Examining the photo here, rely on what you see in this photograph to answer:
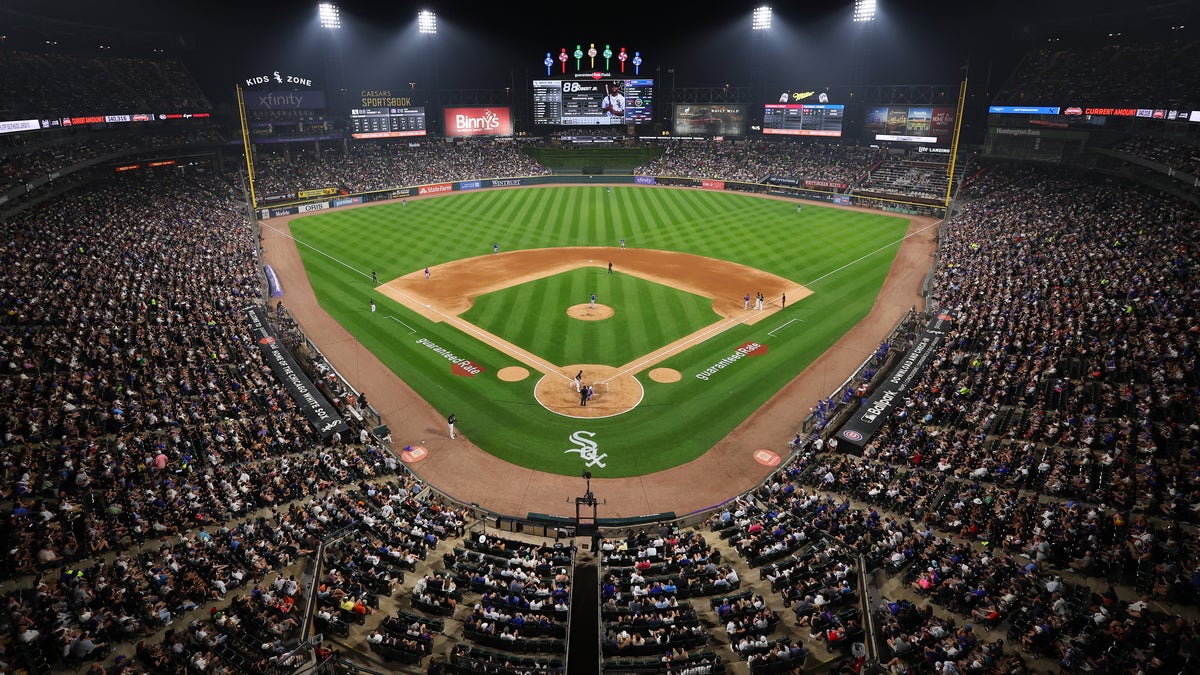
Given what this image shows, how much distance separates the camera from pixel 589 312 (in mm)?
41406

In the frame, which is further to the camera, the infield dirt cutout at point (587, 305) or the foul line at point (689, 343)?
the foul line at point (689, 343)

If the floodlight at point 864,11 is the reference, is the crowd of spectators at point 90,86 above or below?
below

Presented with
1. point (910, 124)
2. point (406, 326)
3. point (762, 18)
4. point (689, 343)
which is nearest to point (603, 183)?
point (762, 18)

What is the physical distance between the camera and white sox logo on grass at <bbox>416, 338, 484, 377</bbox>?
3338cm

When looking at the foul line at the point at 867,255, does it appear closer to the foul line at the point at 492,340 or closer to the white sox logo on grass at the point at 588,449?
the foul line at the point at 492,340

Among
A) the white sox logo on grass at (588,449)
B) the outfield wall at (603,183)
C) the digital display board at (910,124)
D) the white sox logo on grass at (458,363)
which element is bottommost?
the white sox logo on grass at (588,449)

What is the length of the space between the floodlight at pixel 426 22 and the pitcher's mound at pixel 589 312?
70.7 metres

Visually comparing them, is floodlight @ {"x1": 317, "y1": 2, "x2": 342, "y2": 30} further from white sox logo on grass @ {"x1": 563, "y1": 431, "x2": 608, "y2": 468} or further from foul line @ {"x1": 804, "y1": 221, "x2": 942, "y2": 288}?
white sox logo on grass @ {"x1": 563, "y1": 431, "x2": 608, "y2": 468}

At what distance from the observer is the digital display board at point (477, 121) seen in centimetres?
9656

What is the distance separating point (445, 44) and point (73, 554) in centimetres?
9400

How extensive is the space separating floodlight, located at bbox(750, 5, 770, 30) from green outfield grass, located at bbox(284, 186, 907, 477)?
26.8 metres

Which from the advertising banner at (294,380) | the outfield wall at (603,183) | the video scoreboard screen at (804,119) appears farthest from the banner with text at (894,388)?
the video scoreboard screen at (804,119)

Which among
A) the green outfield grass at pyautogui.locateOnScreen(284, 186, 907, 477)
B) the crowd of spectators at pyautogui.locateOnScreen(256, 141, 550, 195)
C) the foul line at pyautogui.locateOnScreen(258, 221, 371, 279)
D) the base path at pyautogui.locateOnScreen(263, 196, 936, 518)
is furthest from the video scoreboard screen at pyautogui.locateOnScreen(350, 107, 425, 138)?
the base path at pyautogui.locateOnScreen(263, 196, 936, 518)

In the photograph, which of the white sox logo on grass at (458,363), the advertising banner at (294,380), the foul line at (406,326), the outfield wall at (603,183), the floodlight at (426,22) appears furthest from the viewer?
the floodlight at (426,22)
